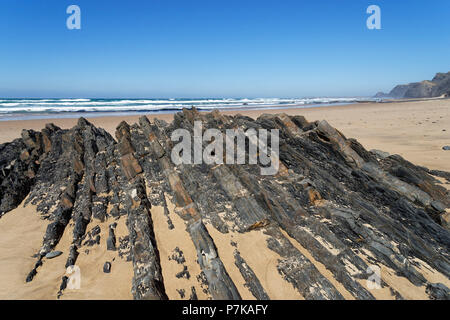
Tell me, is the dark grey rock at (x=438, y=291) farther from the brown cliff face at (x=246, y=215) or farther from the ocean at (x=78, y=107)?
the ocean at (x=78, y=107)

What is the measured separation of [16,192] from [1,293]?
568cm

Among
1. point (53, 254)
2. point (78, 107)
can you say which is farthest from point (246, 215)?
point (78, 107)

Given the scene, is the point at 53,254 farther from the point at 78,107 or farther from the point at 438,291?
the point at 78,107

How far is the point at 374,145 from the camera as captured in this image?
65.1ft

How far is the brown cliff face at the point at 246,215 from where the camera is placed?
596cm

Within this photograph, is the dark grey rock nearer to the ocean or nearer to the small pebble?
the small pebble

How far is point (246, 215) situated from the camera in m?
7.82

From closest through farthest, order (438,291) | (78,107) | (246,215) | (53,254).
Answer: (438,291) < (53,254) < (246,215) < (78,107)

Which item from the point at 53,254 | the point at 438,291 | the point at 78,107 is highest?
the point at 78,107

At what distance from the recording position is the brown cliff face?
19.6 feet

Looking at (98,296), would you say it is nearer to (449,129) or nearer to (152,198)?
(152,198)

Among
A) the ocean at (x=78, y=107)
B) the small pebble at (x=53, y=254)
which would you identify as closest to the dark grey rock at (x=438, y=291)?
the small pebble at (x=53, y=254)

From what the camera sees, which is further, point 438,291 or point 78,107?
point 78,107

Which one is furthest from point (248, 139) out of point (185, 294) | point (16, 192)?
point (16, 192)
